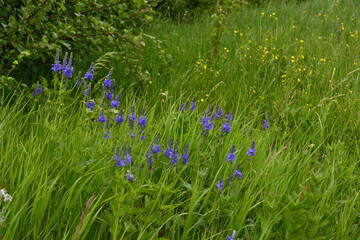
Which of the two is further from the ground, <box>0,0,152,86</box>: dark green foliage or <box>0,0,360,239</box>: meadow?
<box>0,0,152,86</box>: dark green foliage

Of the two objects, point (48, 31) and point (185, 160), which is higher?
point (48, 31)

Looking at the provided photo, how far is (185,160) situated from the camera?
6.82 ft

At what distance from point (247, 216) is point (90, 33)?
2096 millimetres

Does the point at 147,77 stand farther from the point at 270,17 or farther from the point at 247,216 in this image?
the point at 270,17

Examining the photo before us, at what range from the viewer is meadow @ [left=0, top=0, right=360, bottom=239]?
1.72 metres

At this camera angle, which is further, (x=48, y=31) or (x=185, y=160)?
(x=48, y=31)

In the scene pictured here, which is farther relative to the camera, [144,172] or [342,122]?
[342,122]

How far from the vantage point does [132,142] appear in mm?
2256

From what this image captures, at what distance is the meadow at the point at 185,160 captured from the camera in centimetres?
172

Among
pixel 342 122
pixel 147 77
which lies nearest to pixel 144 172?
pixel 147 77

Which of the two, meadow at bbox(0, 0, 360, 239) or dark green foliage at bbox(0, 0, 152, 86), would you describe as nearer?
meadow at bbox(0, 0, 360, 239)

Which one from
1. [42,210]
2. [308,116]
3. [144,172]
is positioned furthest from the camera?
[308,116]

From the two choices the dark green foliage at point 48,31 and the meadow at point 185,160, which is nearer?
the meadow at point 185,160

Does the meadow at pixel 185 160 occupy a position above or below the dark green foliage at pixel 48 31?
below
